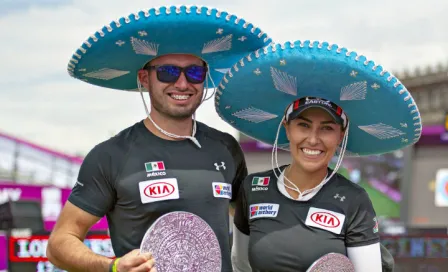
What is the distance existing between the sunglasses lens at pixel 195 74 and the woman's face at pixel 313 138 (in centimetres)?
51

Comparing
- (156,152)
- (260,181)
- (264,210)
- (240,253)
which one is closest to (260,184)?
(260,181)

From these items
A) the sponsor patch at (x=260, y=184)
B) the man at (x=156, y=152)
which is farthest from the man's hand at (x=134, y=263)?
the sponsor patch at (x=260, y=184)

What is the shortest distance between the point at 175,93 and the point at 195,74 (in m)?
0.14

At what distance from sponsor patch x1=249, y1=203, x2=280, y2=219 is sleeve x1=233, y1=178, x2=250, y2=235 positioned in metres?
0.11

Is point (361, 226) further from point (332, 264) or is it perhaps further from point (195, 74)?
point (195, 74)

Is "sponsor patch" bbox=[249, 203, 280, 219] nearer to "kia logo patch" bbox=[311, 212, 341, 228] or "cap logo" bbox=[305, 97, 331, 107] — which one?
"kia logo patch" bbox=[311, 212, 341, 228]

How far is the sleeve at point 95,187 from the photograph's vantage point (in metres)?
3.10

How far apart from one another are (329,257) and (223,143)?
867 millimetres

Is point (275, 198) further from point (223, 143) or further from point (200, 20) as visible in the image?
point (200, 20)

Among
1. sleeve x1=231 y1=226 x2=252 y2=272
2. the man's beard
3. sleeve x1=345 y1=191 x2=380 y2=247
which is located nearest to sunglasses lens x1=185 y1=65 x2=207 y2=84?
the man's beard

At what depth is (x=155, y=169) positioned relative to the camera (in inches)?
125

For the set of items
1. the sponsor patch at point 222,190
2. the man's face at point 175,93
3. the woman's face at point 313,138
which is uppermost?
the man's face at point 175,93

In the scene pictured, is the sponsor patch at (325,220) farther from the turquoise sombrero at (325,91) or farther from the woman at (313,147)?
the turquoise sombrero at (325,91)

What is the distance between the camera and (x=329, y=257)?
292cm
